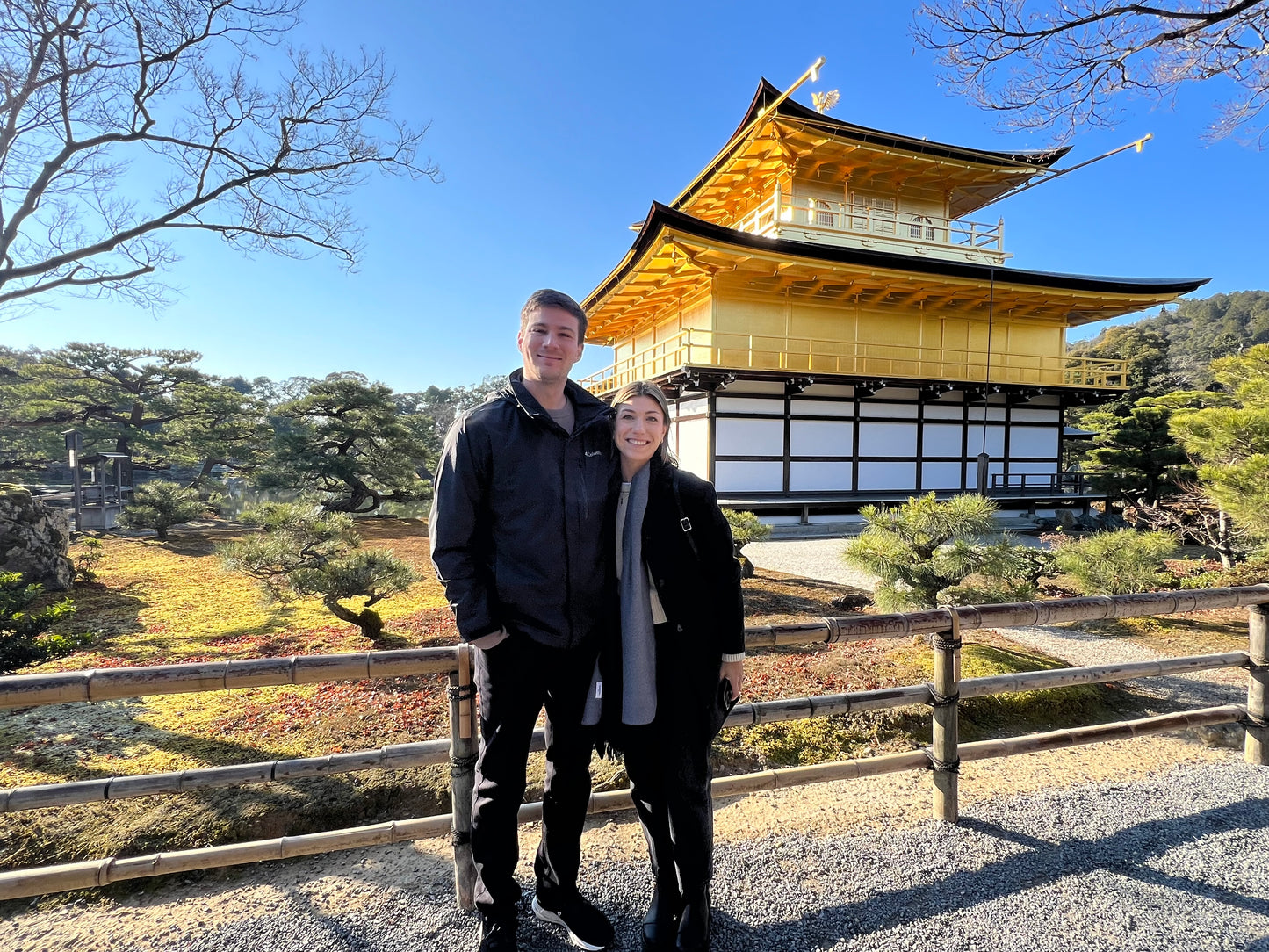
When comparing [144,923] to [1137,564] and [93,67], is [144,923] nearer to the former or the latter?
[1137,564]

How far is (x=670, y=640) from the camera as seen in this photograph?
1535mm

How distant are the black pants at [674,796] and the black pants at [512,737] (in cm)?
18

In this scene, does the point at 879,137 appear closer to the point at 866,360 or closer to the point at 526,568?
the point at 866,360

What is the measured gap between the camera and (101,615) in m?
6.23

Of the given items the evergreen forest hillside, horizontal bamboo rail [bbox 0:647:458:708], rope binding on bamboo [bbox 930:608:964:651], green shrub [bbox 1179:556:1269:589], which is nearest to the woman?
horizontal bamboo rail [bbox 0:647:458:708]

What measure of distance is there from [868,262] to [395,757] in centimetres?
1247

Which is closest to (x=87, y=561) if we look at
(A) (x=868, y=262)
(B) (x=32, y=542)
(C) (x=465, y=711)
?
(B) (x=32, y=542)

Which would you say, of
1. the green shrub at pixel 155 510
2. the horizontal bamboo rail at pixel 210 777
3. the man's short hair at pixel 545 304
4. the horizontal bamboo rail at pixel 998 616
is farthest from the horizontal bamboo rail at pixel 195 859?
the green shrub at pixel 155 510

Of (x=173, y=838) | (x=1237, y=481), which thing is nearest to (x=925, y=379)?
(x=1237, y=481)

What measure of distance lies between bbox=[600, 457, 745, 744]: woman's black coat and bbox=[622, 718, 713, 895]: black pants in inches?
1.8

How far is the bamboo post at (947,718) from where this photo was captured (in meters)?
2.17

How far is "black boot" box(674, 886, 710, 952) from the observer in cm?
155

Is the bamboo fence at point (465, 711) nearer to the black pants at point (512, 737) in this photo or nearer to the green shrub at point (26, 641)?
the black pants at point (512, 737)

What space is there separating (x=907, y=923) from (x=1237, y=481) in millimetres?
6676
